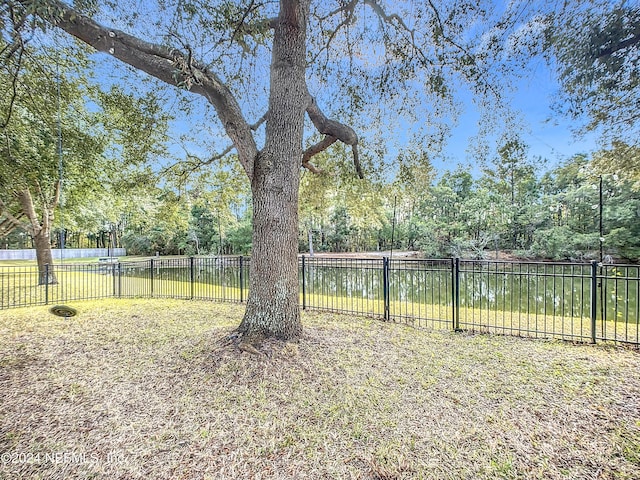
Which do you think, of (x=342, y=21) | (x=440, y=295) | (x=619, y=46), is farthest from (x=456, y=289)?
(x=342, y=21)

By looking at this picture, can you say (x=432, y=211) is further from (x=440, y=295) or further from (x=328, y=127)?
(x=328, y=127)

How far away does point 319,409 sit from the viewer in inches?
100.0

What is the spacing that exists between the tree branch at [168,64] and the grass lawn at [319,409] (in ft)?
8.56

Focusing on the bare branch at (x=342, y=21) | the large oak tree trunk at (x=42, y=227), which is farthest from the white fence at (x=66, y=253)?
the bare branch at (x=342, y=21)

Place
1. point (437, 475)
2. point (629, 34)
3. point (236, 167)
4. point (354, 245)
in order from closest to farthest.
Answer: point (437, 475)
point (629, 34)
point (236, 167)
point (354, 245)

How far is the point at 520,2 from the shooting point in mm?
3645

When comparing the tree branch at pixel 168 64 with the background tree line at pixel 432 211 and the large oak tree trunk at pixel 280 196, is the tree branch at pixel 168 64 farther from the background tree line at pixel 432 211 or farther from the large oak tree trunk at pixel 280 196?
the background tree line at pixel 432 211

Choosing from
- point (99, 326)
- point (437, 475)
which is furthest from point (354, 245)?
point (437, 475)

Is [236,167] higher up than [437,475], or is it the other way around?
[236,167]

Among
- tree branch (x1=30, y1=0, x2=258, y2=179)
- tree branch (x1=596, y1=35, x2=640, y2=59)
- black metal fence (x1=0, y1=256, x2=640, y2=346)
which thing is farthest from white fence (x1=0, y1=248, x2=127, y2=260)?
tree branch (x1=596, y1=35, x2=640, y2=59)

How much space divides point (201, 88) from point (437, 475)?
15.0ft

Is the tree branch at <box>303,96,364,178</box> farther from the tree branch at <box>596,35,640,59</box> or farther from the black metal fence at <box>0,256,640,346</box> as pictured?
the tree branch at <box>596,35,640,59</box>

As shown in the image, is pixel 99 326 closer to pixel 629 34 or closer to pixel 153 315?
pixel 153 315

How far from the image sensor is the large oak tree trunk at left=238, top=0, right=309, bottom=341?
3633mm
